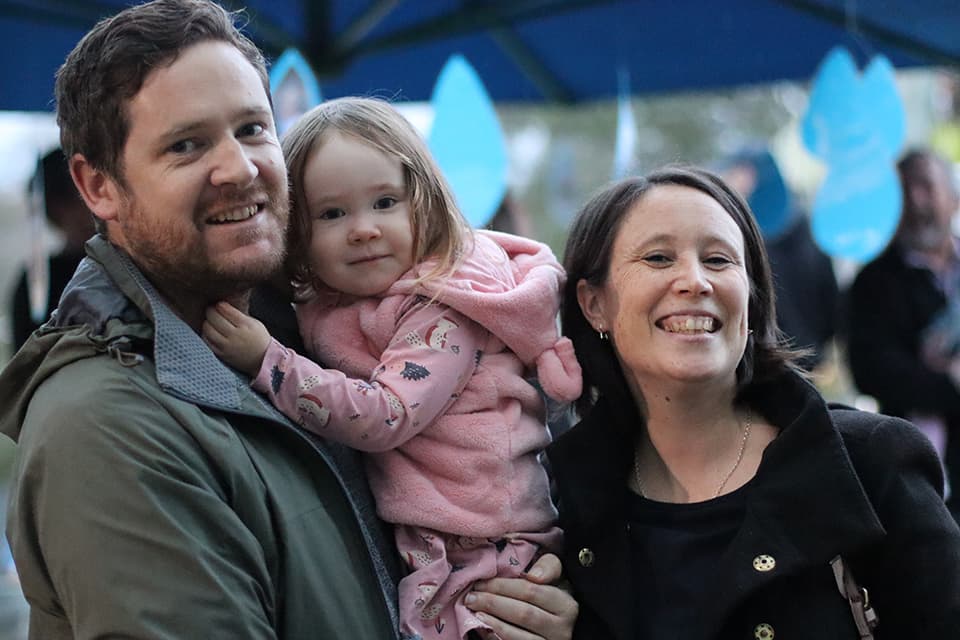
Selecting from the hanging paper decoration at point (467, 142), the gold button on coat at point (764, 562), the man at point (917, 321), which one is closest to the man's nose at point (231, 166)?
the gold button on coat at point (764, 562)

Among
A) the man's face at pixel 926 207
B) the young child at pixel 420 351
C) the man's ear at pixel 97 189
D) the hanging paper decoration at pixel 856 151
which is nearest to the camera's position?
the man's ear at pixel 97 189

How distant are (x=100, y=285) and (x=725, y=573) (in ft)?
3.86

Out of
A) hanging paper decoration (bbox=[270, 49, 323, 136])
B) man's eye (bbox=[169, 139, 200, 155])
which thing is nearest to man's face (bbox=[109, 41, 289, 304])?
man's eye (bbox=[169, 139, 200, 155])

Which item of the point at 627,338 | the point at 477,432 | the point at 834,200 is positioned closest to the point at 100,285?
the point at 477,432

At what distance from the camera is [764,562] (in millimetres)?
2023

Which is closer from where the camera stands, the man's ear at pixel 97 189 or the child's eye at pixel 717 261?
the man's ear at pixel 97 189

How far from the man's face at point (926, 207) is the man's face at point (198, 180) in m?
3.43

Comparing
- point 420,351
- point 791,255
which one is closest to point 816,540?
point 420,351

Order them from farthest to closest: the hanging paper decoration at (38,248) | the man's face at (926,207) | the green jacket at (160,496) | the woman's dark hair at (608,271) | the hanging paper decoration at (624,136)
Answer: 1. the man's face at (926,207)
2. the hanging paper decoration at (624,136)
3. the hanging paper decoration at (38,248)
4. the woman's dark hair at (608,271)
5. the green jacket at (160,496)

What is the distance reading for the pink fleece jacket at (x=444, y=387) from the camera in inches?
80.0

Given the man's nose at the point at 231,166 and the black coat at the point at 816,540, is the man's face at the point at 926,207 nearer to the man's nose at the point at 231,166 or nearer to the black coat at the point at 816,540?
the black coat at the point at 816,540

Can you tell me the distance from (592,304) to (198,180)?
86 centimetres

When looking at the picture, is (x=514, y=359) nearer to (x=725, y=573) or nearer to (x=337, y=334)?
(x=337, y=334)

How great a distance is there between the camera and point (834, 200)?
439 centimetres
